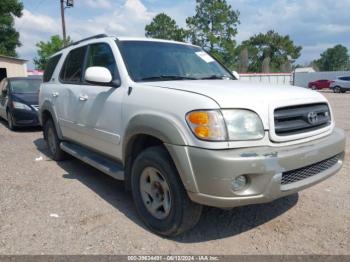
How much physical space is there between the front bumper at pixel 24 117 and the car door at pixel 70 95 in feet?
14.5

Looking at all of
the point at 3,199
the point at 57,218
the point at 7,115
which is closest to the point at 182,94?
the point at 57,218

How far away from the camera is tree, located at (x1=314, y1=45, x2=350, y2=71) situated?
122m

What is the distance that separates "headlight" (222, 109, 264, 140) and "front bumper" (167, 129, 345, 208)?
0.11 meters

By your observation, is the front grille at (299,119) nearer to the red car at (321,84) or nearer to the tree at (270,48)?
the red car at (321,84)

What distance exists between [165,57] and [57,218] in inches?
87.0

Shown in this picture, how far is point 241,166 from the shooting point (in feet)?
8.94

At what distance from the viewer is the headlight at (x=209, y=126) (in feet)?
9.18

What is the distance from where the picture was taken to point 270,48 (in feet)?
243

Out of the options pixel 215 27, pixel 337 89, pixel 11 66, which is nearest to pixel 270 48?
pixel 215 27

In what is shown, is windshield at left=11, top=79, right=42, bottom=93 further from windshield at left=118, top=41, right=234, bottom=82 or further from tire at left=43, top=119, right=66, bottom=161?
windshield at left=118, top=41, right=234, bottom=82

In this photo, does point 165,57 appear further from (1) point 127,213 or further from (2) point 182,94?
(1) point 127,213

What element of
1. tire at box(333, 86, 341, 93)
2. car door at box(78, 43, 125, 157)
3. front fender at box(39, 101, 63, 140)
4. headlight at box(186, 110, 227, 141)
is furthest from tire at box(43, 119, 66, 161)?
tire at box(333, 86, 341, 93)

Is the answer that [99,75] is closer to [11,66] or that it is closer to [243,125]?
[243,125]

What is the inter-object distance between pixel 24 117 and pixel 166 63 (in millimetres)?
6732
